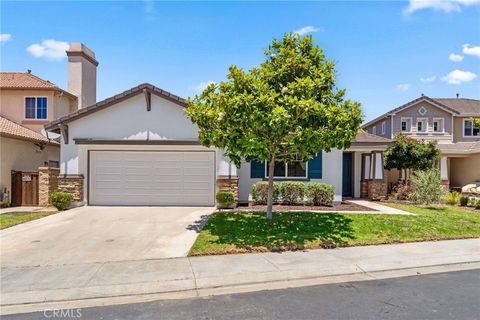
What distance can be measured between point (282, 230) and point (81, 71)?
A: 59.3 ft

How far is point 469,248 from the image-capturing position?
9.20m

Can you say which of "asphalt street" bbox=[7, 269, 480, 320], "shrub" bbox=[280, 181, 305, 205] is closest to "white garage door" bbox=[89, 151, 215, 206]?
"shrub" bbox=[280, 181, 305, 205]

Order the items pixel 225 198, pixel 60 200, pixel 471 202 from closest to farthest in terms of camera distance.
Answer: pixel 60 200, pixel 225 198, pixel 471 202

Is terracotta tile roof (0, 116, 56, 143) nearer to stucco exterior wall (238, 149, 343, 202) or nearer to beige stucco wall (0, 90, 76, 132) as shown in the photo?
beige stucco wall (0, 90, 76, 132)

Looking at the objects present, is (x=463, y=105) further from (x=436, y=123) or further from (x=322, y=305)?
(x=322, y=305)

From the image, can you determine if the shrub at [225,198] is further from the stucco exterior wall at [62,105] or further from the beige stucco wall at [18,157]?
the stucco exterior wall at [62,105]

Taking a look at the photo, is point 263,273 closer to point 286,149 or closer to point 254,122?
point 254,122

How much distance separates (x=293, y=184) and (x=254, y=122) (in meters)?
6.80

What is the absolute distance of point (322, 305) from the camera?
5.43 m

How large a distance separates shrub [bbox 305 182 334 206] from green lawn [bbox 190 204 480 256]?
252 centimetres

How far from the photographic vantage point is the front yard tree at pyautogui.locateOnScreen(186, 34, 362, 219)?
356 inches

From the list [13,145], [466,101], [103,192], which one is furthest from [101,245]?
[466,101]

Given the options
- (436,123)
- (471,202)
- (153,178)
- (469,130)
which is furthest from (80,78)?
(469,130)

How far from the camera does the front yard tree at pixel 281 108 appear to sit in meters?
9.05
